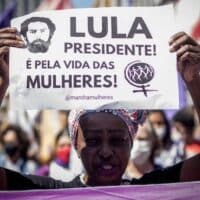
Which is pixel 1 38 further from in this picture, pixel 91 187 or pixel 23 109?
pixel 91 187

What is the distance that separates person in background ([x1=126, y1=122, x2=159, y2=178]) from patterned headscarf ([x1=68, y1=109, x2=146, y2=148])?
33 mm

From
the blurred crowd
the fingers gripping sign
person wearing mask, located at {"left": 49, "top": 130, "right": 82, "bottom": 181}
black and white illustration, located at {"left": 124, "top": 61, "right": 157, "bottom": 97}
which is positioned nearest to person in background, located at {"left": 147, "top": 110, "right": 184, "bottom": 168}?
the blurred crowd

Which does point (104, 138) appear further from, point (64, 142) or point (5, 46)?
point (5, 46)

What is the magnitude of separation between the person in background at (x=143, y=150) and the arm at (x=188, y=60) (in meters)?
0.27

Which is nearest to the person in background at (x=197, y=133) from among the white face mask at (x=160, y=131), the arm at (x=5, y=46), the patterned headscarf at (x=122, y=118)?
the white face mask at (x=160, y=131)

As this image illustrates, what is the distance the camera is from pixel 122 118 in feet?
9.51

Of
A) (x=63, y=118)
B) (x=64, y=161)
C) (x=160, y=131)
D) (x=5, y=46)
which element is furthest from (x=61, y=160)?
(x=5, y=46)

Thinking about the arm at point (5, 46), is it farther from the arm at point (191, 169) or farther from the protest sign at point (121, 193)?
the arm at point (191, 169)

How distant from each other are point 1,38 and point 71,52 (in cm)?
35

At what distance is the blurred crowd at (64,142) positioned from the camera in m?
2.84

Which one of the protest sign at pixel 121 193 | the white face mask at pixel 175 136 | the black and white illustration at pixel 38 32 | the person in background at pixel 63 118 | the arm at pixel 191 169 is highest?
the black and white illustration at pixel 38 32

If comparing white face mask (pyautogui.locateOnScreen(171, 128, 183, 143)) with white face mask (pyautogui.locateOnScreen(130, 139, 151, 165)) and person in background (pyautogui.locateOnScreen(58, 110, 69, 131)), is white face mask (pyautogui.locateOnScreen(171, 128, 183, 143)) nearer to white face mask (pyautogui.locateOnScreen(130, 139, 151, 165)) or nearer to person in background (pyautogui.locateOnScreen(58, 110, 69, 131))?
white face mask (pyautogui.locateOnScreen(130, 139, 151, 165))

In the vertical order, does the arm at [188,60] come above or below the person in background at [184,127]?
above

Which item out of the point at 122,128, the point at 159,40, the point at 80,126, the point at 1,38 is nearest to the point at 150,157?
the point at 122,128
